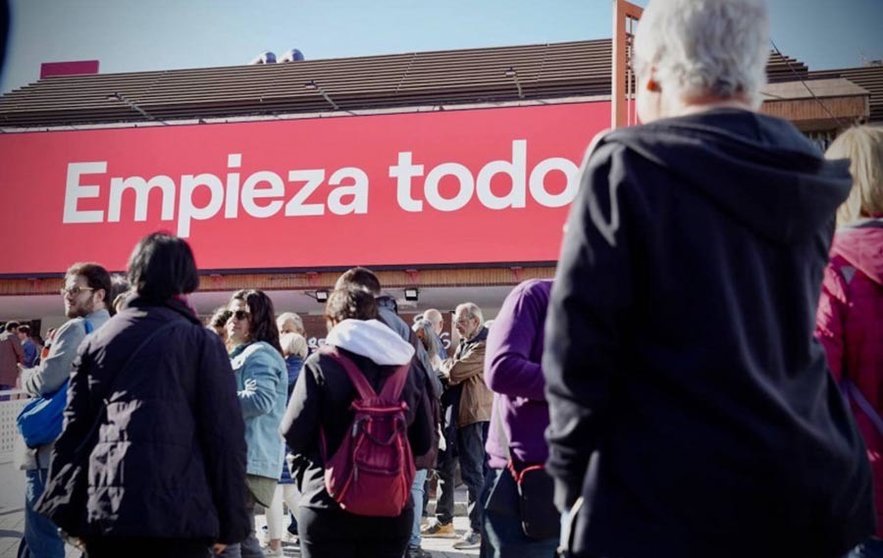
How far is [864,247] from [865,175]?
10.6 inches

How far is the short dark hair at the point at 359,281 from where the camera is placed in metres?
3.99

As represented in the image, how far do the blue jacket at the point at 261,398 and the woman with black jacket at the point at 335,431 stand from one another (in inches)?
43.4

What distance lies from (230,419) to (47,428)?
178cm

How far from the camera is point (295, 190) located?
597 inches

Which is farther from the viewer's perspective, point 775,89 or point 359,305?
point 775,89

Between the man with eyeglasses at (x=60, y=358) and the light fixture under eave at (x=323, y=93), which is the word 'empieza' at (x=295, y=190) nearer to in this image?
the light fixture under eave at (x=323, y=93)

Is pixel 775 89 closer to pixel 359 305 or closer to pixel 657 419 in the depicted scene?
pixel 359 305

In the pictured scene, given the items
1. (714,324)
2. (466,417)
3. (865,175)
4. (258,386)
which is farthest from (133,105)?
(714,324)

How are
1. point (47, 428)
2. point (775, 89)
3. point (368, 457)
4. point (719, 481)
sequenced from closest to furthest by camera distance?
point (719, 481) → point (368, 457) → point (47, 428) → point (775, 89)

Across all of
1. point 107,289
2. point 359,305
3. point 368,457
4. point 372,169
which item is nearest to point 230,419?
point 368,457

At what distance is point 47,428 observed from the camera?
4168mm

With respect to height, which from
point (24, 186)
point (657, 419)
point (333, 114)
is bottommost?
point (657, 419)

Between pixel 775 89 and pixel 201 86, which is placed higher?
pixel 201 86

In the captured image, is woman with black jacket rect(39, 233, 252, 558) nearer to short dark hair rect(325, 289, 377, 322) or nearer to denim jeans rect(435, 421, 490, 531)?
short dark hair rect(325, 289, 377, 322)
